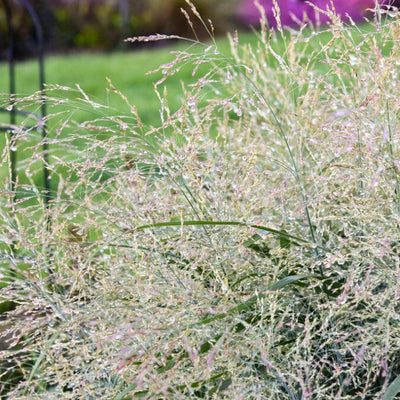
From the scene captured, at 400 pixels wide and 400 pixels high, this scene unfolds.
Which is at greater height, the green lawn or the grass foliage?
the grass foliage

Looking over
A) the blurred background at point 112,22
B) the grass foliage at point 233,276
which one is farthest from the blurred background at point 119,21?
the grass foliage at point 233,276

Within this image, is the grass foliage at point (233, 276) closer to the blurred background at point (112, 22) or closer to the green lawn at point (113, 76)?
the green lawn at point (113, 76)

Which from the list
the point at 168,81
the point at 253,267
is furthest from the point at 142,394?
the point at 168,81

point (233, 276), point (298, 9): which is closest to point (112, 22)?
point (298, 9)

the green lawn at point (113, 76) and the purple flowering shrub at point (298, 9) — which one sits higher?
the purple flowering shrub at point (298, 9)

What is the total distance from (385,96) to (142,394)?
748 mm

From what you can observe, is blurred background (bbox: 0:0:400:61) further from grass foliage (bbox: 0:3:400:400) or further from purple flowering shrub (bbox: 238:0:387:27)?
grass foliage (bbox: 0:3:400:400)

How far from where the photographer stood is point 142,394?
141 centimetres

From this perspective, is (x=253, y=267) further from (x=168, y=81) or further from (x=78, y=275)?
(x=168, y=81)

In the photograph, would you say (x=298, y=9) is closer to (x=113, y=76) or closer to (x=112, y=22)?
(x=112, y=22)

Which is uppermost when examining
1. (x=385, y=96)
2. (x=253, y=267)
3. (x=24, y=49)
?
(x=385, y=96)

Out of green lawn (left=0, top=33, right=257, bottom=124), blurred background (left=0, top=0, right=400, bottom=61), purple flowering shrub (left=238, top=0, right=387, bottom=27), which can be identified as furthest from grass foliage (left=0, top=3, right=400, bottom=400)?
blurred background (left=0, top=0, right=400, bottom=61)

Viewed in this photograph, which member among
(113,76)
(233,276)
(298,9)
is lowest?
(113,76)

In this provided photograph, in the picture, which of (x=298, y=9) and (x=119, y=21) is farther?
(x=119, y=21)
